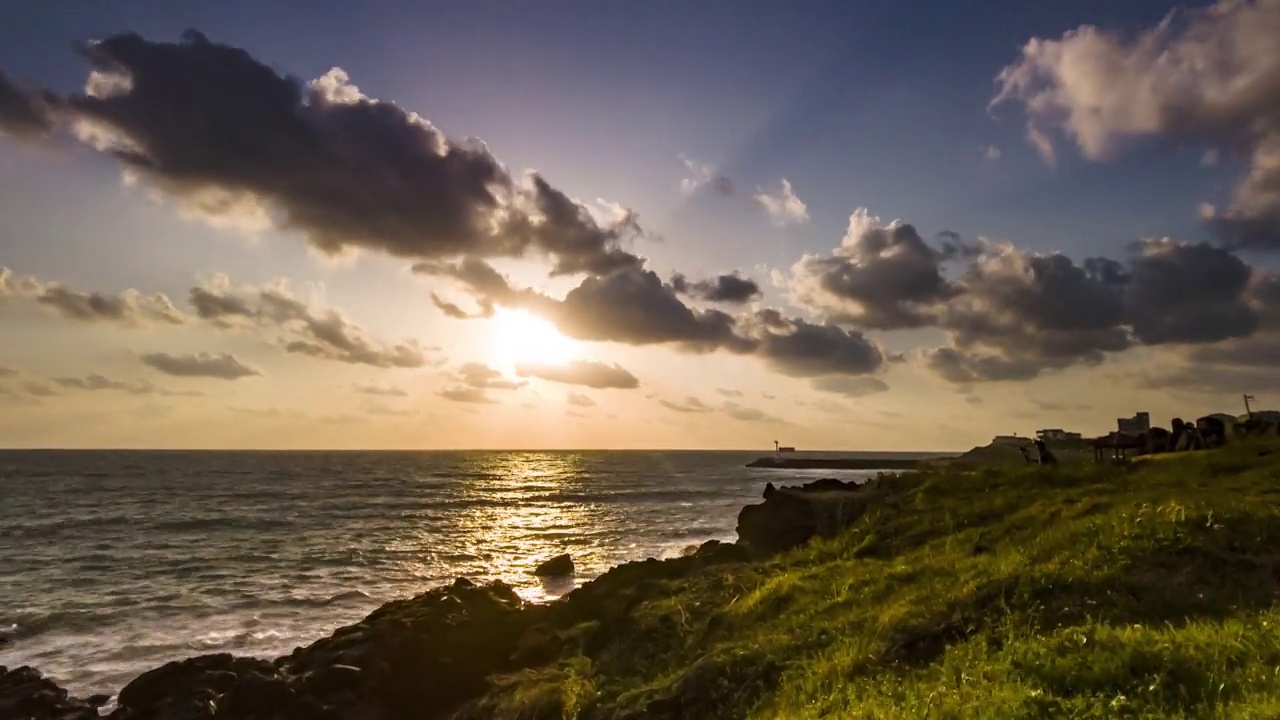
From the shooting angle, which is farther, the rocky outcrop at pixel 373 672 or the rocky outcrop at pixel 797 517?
the rocky outcrop at pixel 797 517

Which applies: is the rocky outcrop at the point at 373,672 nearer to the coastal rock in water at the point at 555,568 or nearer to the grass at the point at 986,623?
the grass at the point at 986,623

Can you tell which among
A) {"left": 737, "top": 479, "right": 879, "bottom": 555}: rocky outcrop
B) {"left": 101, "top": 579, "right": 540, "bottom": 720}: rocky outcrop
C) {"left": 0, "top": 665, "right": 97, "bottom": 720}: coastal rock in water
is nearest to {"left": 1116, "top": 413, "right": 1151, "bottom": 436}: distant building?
{"left": 737, "top": 479, "right": 879, "bottom": 555}: rocky outcrop

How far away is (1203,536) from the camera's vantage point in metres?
12.2

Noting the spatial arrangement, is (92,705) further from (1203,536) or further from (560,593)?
(1203,536)

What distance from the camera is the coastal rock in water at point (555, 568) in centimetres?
4312

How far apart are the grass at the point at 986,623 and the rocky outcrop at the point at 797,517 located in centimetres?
404

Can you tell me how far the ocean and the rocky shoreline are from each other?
4495 mm

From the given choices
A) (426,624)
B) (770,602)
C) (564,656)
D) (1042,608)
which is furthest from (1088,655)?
(426,624)

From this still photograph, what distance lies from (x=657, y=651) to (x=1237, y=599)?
9.75 metres

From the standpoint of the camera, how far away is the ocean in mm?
29952

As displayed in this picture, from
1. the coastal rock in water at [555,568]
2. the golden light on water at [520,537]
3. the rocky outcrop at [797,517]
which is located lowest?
the golden light on water at [520,537]

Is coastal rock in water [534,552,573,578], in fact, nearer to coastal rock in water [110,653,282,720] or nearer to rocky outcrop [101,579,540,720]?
rocky outcrop [101,579,540,720]

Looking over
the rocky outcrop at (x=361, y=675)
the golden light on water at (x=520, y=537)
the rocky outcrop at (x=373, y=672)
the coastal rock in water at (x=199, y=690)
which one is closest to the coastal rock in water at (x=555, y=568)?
the golden light on water at (x=520, y=537)

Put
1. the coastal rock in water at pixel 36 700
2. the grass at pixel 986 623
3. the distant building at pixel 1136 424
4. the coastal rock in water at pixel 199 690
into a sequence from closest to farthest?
the grass at pixel 986 623 < the coastal rock in water at pixel 199 690 < the coastal rock in water at pixel 36 700 < the distant building at pixel 1136 424
